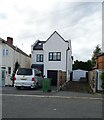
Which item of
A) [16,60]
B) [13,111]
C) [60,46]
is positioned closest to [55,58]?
[60,46]

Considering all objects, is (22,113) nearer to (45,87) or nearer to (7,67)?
(45,87)

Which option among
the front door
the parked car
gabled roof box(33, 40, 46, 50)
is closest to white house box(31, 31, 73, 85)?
gabled roof box(33, 40, 46, 50)

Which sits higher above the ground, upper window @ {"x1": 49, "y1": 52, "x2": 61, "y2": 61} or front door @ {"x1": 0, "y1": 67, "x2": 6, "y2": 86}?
upper window @ {"x1": 49, "y1": 52, "x2": 61, "y2": 61}

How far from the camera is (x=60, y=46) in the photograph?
4309 centimetres

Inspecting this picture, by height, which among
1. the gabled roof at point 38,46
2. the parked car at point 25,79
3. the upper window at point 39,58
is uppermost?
the gabled roof at point 38,46

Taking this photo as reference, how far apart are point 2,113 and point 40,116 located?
161 centimetres

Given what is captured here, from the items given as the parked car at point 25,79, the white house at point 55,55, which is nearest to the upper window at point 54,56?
the white house at point 55,55

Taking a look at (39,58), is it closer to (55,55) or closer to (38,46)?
(38,46)

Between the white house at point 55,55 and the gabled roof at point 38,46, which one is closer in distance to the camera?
the white house at point 55,55

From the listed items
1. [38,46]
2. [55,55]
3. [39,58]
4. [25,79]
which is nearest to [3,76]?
[39,58]

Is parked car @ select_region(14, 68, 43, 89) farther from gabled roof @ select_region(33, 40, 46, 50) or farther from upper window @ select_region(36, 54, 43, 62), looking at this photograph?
gabled roof @ select_region(33, 40, 46, 50)

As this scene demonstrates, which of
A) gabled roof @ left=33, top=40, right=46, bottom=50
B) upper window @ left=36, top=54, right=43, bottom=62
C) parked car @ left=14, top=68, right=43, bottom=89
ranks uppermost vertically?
gabled roof @ left=33, top=40, right=46, bottom=50

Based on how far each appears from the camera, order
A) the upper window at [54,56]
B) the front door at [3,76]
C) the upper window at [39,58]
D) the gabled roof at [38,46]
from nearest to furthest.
A: the front door at [3,76] < the upper window at [54,56] < the upper window at [39,58] < the gabled roof at [38,46]

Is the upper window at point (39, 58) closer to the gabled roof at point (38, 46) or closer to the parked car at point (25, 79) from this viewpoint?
the gabled roof at point (38, 46)
